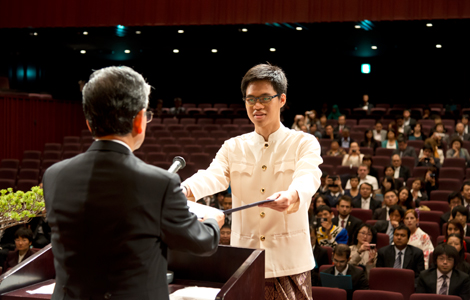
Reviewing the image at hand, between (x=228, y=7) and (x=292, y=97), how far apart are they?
5.44 meters

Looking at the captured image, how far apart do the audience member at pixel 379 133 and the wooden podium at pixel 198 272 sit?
7.28 meters

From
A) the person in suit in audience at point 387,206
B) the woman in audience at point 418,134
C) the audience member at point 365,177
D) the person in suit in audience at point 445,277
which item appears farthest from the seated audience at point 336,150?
the person in suit in audience at point 445,277

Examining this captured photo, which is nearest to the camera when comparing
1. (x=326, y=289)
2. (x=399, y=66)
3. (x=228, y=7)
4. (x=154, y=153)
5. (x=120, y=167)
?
(x=120, y=167)

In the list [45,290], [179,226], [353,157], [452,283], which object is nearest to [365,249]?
[452,283]

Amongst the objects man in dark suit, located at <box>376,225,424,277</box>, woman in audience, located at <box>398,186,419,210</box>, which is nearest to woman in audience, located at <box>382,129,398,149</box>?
woman in audience, located at <box>398,186,419,210</box>

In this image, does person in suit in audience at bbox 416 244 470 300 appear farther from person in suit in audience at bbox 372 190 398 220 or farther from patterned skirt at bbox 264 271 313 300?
patterned skirt at bbox 264 271 313 300

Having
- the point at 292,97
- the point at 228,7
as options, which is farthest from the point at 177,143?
the point at 292,97

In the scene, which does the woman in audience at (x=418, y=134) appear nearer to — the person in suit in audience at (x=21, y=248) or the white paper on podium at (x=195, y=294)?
the person in suit in audience at (x=21, y=248)

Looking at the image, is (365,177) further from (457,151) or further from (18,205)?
(18,205)

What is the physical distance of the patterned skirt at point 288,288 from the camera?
62.9 inches

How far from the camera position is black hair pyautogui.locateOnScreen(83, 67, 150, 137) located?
100 cm

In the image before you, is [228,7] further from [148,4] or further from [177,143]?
[177,143]

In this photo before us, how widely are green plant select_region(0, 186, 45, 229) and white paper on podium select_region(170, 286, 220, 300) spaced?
3.04 ft

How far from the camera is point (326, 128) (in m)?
8.59
